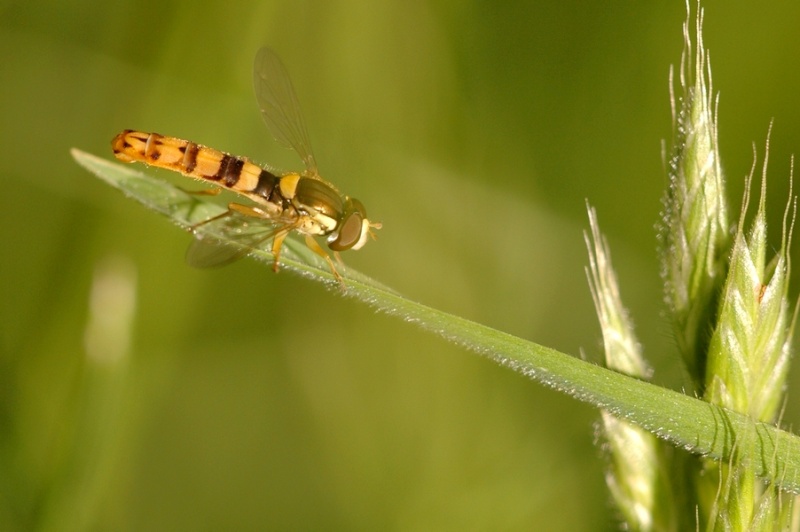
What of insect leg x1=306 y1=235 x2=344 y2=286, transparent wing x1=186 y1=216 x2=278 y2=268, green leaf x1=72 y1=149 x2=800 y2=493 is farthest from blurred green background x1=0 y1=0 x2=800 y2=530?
green leaf x1=72 y1=149 x2=800 y2=493

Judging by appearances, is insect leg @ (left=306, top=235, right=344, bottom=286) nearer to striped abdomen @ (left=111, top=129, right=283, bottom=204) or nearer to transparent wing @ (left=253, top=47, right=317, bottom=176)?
striped abdomen @ (left=111, top=129, right=283, bottom=204)

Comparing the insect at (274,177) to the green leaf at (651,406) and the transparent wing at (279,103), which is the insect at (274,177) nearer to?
the transparent wing at (279,103)

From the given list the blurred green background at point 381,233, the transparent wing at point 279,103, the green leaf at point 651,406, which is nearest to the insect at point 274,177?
the transparent wing at point 279,103

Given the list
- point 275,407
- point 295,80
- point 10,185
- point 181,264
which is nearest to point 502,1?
point 295,80

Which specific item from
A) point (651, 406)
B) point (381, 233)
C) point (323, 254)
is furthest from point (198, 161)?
point (651, 406)

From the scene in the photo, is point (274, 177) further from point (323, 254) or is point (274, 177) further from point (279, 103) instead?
point (323, 254)

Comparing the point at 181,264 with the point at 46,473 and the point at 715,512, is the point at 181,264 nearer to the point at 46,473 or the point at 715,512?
the point at 46,473
